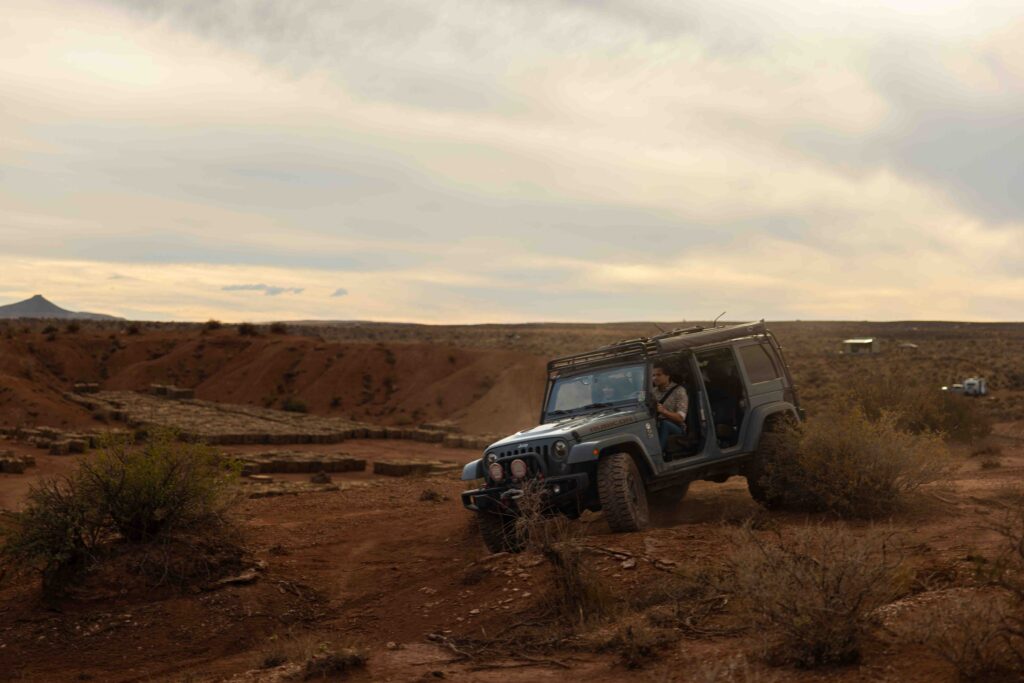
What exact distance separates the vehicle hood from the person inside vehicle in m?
0.53

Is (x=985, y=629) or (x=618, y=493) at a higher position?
(x=618, y=493)

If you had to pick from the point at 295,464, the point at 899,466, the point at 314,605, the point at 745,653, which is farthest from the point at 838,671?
the point at 295,464

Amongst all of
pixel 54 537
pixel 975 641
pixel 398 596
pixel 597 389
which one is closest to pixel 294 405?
pixel 54 537

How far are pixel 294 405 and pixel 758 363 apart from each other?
34.4 m

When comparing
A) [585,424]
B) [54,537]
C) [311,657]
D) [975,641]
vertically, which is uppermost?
[585,424]

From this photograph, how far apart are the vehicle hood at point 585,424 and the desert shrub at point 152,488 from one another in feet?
12.1

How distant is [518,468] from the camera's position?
10.5m

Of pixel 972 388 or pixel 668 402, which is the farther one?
pixel 972 388

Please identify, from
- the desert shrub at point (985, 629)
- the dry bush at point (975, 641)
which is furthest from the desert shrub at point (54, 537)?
the dry bush at point (975, 641)

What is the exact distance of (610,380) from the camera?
1172 cm

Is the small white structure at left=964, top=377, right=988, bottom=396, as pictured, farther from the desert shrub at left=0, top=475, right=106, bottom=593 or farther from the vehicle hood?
the desert shrub at left=0, top=475, right=106, bottom=593

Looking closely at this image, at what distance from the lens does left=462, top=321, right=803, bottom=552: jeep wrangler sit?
34.3 feet

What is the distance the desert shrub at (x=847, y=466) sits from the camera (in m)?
11.4

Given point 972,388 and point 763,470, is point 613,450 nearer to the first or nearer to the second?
point 763,470
